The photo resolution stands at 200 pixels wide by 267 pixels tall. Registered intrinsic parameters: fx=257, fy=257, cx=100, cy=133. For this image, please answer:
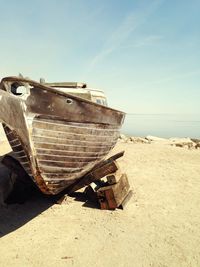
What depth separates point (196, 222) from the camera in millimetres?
5219

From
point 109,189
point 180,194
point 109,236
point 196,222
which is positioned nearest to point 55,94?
point 109,189

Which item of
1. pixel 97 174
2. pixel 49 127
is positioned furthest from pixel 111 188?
pixel 49 127

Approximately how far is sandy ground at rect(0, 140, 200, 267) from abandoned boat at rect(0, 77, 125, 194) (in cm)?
76

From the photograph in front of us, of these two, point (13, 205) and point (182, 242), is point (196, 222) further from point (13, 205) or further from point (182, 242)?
point (13, 205)

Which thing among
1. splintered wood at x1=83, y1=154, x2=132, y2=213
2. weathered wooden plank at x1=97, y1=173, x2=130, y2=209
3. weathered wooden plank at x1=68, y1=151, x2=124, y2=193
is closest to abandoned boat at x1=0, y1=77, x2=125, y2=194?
weathered wooden plank at x1=68, y1=151, x2=124, y2=193

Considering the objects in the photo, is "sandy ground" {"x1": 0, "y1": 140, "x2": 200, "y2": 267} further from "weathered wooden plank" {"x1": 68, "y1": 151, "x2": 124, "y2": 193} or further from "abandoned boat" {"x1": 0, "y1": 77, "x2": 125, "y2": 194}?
"abandoned boat" {"x1": 0, "y1": 77, "x2": 125, "y2": 194}

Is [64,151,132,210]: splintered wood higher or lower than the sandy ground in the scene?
higher

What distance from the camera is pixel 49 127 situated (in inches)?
192

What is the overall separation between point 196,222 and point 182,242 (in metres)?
0.98

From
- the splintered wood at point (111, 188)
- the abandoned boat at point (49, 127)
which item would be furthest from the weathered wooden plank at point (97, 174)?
the abandoned boat at point (49, 127)

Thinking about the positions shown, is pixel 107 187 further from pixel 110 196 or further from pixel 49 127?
pixel 49 127

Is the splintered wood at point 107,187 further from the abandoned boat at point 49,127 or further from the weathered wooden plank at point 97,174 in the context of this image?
the abandoned boat at point 49,127

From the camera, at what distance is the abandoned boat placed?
4.58 metres

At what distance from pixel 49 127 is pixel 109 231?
2.26 metres
